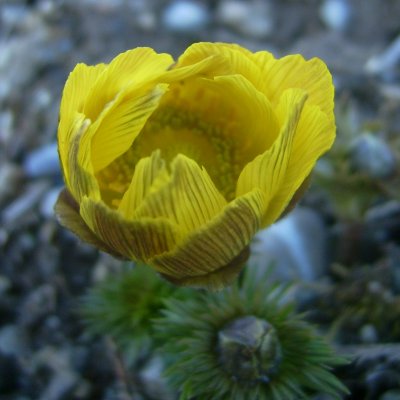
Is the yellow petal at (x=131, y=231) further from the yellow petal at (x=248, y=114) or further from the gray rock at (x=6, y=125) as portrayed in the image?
the gray rock at (x=6, y=125)

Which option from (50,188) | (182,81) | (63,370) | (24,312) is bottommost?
(63,370)

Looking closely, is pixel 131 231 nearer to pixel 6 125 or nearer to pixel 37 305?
pixel 37 305

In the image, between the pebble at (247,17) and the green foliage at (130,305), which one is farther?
the pebble at (247,17)

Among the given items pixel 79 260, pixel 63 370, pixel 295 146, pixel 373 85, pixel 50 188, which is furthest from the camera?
pixel 373 85

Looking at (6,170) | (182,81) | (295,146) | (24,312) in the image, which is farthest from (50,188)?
(295,146)

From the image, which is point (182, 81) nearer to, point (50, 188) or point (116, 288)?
point (116, 288)

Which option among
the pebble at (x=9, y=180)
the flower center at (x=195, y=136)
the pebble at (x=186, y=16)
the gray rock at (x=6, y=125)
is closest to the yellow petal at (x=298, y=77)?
the flower center at (x=195, y=136)
